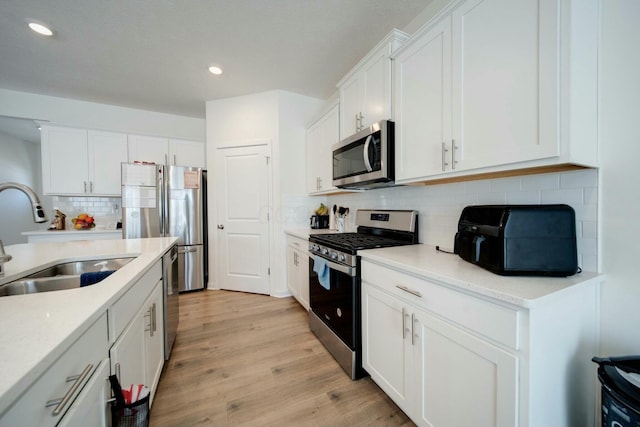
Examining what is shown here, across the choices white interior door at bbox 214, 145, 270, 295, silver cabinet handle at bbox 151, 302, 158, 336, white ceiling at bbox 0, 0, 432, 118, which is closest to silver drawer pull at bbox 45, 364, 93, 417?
silver cabinet handle at bbox 151, 302, 158, 336

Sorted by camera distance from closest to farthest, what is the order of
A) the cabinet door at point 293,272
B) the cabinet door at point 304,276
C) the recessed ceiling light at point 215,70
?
the cabinet door at point 304,276 → the recessed ceiling light at point 215,70 → the cabinet door at point 293,272

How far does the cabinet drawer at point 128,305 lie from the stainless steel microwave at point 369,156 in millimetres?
1573

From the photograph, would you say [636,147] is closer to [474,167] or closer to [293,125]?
[474,167]

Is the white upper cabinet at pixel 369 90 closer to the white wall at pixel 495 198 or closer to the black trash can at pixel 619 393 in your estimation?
the white wall at pixel 495 198

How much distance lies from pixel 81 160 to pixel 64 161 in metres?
0.18

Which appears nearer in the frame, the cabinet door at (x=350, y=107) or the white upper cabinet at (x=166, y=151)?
the cabinet door at (x=350, y=107)

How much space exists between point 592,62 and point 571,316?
3.40ft

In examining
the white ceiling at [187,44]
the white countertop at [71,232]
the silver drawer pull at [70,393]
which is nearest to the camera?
the silver drawer pull at [70,393]

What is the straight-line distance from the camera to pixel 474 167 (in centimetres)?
123

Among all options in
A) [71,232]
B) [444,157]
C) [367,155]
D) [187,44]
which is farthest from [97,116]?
[444,157]

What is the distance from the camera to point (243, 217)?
3.42 metres

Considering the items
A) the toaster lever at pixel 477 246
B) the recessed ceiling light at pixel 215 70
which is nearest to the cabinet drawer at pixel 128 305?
the toaster lever at pixel 477 246

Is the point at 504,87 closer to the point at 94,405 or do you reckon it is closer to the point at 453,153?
the point at 453,153

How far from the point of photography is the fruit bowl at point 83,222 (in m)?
3.42
